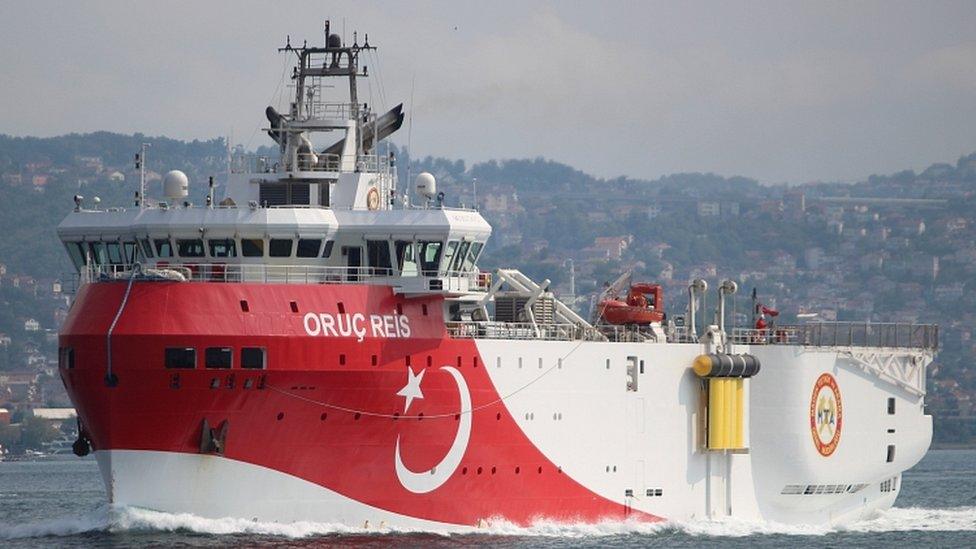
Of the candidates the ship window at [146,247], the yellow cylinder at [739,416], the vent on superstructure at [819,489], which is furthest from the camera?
the vent on superstructure at [819,489]

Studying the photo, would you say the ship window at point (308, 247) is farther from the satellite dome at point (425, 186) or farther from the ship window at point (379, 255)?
the satellite dome at point (425, 186)

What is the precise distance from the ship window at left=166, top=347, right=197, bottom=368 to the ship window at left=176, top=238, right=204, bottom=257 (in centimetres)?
302

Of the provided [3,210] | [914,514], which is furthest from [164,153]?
[914,514]

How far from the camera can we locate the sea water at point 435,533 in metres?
37.6

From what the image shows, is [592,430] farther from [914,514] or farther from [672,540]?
[914,514]

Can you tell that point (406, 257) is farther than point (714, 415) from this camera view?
No

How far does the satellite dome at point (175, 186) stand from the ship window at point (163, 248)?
3.92 feet

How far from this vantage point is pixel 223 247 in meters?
39.6

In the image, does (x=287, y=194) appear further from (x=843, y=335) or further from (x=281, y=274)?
(x=843, y=335)

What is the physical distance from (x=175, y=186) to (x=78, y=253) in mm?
2474

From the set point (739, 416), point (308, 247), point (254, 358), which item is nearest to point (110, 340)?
point (254, 358)

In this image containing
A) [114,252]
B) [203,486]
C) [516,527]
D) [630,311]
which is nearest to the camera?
[203,486]

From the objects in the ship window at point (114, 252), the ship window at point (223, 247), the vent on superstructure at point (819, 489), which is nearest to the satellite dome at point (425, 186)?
the ship window at point (223, 247)

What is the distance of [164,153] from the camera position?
583 feet
